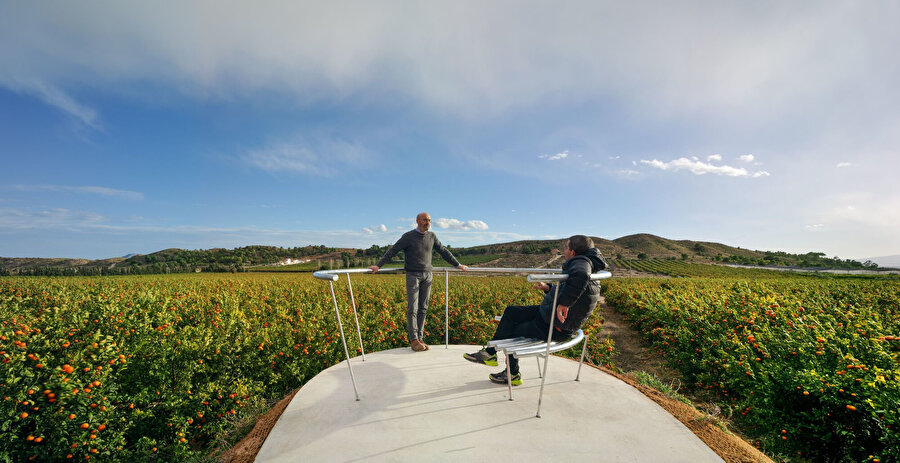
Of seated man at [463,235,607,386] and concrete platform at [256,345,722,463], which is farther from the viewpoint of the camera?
seated man at [463,235,607,386]

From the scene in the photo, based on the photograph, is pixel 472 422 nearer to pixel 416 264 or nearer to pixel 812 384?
pixel 416 264

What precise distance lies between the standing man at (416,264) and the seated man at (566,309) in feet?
4.97

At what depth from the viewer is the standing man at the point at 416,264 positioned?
5.70m

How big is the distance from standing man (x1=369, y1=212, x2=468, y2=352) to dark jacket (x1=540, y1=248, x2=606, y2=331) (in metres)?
2.14

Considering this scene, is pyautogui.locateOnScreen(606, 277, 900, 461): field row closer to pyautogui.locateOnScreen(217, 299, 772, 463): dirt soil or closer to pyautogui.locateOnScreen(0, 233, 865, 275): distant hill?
pyautogui.locateOnScreen(217, 299, 772, 463): dirt soil

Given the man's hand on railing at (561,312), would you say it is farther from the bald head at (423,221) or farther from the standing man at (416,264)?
the bald head at (423,221)

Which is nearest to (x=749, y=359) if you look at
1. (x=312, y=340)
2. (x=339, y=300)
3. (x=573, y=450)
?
(x=573, y=450)

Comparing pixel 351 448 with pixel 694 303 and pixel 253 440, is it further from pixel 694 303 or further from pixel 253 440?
pixel 694 303

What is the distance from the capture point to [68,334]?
13.3ft

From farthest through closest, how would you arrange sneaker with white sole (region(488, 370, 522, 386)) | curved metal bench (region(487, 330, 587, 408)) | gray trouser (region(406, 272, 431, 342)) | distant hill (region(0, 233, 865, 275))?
distant hill (region(0, 233, 865, 275)) < gray trouser (region(406, 272, 431, 342)) < sneaker with white sole (region(488, 370, 522, 386)) < curved metal bench (region(487, 330, 587, 408))

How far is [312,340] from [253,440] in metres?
3.71

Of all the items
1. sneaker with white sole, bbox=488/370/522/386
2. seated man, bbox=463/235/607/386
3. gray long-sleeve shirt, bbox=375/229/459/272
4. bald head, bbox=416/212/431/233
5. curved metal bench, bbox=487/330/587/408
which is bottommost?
sneaker with white sole, bbox=488/370/522/386

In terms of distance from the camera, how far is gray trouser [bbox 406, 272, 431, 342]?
569cm

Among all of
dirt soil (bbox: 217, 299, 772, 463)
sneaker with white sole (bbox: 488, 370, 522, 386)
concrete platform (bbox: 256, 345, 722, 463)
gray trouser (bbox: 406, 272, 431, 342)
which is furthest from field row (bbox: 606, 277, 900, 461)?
gray trouser (bbox: 406, 272, 431, 342)
